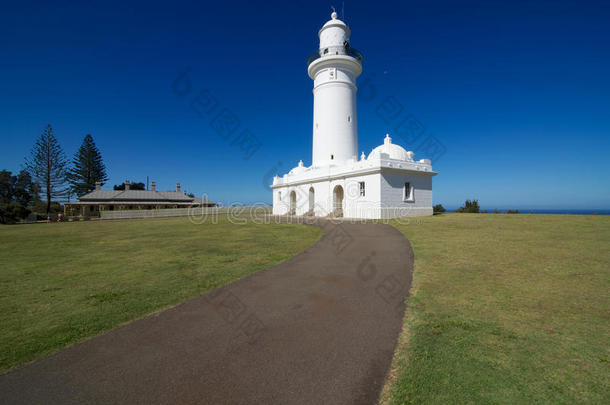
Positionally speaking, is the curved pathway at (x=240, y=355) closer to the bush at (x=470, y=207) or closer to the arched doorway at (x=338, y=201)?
the arched doorway at (x=338, y=201)

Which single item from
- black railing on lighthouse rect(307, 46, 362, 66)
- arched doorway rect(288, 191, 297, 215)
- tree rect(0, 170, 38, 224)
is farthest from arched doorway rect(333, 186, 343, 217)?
tree rect(0, 170, 38, 224)

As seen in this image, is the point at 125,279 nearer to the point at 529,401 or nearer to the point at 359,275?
the point at 359,275

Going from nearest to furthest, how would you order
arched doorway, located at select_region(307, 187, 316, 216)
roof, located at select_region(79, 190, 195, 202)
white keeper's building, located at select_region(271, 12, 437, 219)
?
1. white keeper's building, located at select_region(271, 12, 437, 219)
2. arched doorway, located at select_region(307, 187, 316, 216)
3. roof, located at select_region(79, 190, 195, 202)

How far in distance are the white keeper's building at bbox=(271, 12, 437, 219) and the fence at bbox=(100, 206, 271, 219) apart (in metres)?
11.0

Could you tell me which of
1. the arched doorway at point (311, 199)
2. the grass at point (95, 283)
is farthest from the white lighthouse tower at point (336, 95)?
the grass at point (95, 283)

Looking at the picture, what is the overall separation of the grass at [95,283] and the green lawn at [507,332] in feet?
12.4

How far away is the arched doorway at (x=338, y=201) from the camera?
2277 cm

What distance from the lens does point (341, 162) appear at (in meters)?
24.3

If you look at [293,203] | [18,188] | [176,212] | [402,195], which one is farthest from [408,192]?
[18,188]

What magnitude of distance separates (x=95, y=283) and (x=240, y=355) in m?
4.52

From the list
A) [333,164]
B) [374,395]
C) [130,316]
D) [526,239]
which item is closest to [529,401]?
[374,395]

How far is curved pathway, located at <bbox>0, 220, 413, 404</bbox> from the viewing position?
88.4 inches

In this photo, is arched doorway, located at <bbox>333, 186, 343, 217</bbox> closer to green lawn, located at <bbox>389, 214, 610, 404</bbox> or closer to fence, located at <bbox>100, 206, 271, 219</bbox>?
fence, located at <bbox>100, 206, 271, 219</bbox>

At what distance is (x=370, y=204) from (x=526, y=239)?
35.4ft
